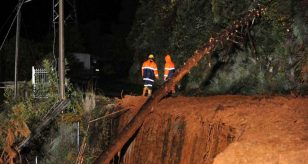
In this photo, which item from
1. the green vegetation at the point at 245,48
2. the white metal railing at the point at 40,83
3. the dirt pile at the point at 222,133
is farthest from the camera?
the white metal railing at the point at 40,83

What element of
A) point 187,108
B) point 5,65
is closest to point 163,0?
point 5,65

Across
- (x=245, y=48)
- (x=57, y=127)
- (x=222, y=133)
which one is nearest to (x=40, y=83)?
(x=57, y=127)

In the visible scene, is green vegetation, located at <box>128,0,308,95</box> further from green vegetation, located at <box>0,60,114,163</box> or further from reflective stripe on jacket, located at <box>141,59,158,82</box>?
green vegetation, located at <box>0,60,114,163</box>

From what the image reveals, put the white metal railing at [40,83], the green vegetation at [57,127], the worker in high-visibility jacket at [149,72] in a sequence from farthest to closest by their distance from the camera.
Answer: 1. the white metal railing at [40,83]
2. the worker in high-visibility jacket at [149,72]
3. the green vegetation at [57,127]

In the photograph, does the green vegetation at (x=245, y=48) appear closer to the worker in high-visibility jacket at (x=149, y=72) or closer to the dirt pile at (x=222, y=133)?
the worker in high-visibility jacket at (x=149, y=72)

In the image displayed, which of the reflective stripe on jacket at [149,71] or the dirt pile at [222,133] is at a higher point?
the reflective stripe on jacket at [149,71]

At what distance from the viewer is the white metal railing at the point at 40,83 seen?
60.3 ft

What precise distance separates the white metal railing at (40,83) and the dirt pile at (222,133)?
658 centimetres

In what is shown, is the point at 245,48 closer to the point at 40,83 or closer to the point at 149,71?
the point at 149,71

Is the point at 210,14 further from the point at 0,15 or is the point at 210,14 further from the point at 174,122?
the point at 0,15

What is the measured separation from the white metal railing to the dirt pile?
21.6 ft

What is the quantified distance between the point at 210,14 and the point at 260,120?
12541 mm

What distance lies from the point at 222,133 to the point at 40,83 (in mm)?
11922

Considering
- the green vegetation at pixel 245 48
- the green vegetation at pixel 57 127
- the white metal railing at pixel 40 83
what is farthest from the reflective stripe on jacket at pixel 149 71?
the white metal railing at pixel 40 83
